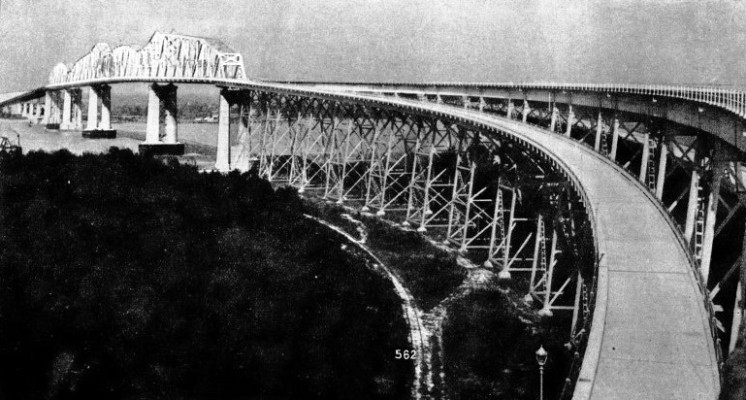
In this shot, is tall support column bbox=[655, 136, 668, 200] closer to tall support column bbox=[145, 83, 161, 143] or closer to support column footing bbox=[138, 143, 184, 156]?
support column footing bbox=[138, 143, 184, 156]

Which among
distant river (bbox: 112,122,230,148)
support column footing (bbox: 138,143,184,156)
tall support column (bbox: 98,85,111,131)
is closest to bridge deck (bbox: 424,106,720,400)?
support column footing (bbox: 138,143,184,156)

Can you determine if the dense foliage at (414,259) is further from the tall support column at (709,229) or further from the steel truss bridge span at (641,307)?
the tall support column at (709,229)

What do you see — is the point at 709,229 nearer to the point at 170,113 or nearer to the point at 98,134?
the point at 170,113

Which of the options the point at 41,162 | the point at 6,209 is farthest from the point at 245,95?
the point at 6,209

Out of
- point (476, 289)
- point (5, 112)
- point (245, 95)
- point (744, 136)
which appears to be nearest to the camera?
point (744, 136)

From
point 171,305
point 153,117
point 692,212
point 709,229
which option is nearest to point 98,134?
point 153,117

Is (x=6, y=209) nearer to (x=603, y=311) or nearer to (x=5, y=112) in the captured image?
(x=603, y=311)
